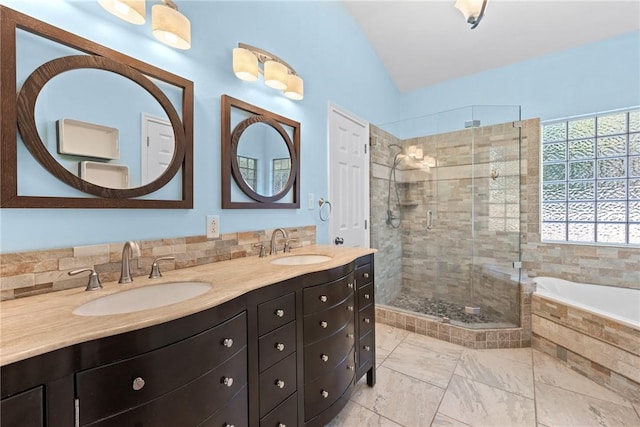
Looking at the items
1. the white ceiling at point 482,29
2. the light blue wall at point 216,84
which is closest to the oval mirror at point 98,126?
the light blue wall at point 216,84

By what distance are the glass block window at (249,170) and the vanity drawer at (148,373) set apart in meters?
0.95

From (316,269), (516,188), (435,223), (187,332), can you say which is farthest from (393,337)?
(187,332)

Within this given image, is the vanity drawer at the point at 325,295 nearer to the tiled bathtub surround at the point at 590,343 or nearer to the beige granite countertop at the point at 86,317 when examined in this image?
the beige granite countertop at the point at 86,317

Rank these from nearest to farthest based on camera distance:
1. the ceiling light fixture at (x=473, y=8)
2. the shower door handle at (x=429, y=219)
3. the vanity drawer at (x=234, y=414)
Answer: the vanity drawer at (x=234, y=414) → the ceiling light fixture at (x=473, y=8) → the shower door handle at (x=429, y=219)

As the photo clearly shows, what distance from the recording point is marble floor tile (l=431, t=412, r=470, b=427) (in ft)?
4.66

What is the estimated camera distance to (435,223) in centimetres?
312

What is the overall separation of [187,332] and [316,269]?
63cm

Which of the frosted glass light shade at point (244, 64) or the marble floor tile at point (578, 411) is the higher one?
the frosted glass light shade at point (244, 64)

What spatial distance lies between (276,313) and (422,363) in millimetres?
1525

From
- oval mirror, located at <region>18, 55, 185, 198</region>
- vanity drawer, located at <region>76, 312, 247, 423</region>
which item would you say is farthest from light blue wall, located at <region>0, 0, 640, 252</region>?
vanity drawer, located at <region>76, 312, 247, 423</region>

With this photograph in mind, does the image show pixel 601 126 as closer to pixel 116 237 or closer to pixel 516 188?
pixel 516 188

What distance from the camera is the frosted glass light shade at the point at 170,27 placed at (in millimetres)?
1104

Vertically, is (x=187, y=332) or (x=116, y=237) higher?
(x=116, y=237)

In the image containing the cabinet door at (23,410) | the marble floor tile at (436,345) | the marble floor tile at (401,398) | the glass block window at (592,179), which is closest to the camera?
the cabinet door at (23,410)
